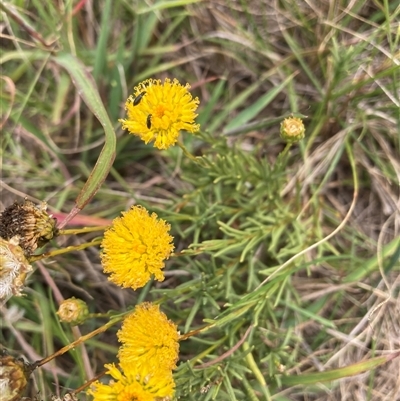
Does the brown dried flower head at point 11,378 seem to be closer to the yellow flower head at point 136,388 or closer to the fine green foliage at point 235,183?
the yellow flower head at point 136,388

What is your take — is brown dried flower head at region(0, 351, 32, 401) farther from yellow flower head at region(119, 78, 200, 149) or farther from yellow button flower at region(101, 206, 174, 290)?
yellow flower head at region(119, 78, 200, 149)

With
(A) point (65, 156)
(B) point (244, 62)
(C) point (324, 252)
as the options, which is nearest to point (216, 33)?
(B) point (244, 62)

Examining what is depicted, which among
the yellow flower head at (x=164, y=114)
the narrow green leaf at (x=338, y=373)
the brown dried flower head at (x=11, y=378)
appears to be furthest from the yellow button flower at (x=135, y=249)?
Result: the narrow green leaf at (x=338, y=373)

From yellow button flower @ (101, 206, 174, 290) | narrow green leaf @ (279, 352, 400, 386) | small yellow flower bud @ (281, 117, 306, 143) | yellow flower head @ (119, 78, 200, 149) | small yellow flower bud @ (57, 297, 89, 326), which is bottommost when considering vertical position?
narrow green leaf @ (279, 352, 400, 386)

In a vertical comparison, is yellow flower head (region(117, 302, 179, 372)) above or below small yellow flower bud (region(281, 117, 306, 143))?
below

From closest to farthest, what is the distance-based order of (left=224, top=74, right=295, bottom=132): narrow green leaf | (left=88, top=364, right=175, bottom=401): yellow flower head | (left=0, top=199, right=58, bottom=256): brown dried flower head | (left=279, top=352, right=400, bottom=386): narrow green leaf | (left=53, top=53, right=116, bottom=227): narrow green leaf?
1. (left=88, top=364, right=175, bottom=401): yellow flower head
2. (left=0, top=199, right=58, bottom=256): brown dried flower head
3. (left=53, top=53, right=116, bottom=227): narrow green leaf
4. (left=279, top=352, right=400, bottom=386): narrow green leaf
5. (left=224, top=74, right=295, bottom=132): narrow green leaf

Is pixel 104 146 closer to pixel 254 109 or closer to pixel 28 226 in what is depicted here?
pixel 28 226

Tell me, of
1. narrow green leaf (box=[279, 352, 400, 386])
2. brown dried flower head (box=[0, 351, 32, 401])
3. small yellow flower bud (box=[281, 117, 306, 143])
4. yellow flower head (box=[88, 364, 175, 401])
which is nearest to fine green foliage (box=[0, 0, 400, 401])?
narrow green leaf (box=[279, 352, 400, 386])
